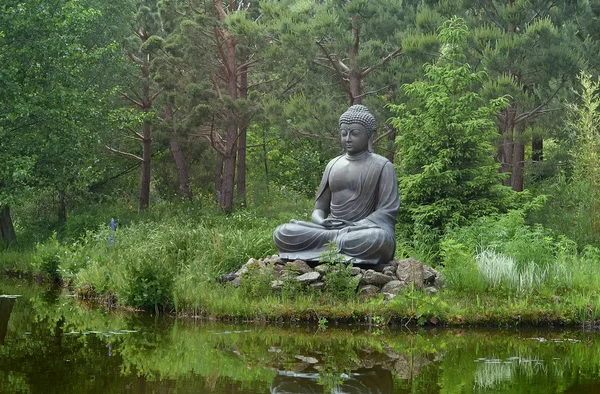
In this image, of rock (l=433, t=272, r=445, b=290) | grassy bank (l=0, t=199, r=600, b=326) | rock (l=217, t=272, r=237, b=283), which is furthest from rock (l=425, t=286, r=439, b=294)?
rock (l=217, t=272, r=237, b=283)

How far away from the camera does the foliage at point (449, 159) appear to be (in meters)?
15.6

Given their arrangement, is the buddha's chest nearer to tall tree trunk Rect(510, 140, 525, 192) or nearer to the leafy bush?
the leafy bush

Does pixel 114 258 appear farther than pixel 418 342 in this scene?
Yes

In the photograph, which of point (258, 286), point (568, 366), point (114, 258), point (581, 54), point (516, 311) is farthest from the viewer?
point (581, 54)

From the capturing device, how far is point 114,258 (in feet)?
47.4

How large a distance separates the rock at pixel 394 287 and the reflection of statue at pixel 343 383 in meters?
3.76

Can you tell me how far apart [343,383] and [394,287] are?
456cm

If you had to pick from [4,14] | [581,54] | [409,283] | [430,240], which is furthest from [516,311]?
[4,14]

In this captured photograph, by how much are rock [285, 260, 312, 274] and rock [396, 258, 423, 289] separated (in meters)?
1.27

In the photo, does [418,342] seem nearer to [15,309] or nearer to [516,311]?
[516,311]

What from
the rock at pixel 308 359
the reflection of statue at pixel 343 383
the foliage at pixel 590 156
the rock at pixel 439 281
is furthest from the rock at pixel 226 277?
the foliage at pixel 590 156

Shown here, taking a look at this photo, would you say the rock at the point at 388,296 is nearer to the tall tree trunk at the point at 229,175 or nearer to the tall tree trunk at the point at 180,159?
the tall tree trunk at the point at 229,175

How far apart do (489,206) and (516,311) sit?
5259 millimetres

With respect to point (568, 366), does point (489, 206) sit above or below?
above
